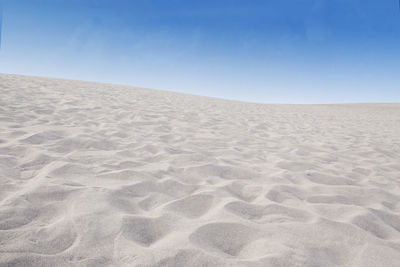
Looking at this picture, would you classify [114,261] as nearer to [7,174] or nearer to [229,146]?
[7,174]

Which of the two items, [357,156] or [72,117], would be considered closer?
[357,156]

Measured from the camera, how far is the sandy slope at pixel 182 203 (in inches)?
52.2

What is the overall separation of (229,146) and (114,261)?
283 centimetres

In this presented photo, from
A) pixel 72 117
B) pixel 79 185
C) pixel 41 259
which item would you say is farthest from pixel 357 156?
pixel 72 117

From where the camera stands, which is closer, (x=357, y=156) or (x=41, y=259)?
(x=41, y=259)

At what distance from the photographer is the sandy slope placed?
4.35ft

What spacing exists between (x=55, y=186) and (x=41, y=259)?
0.82 m

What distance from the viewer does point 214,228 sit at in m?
1.57

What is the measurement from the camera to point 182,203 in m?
1.90

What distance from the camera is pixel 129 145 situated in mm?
3297

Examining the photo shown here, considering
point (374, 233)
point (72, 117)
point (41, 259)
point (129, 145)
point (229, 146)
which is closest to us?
point (41, 259)

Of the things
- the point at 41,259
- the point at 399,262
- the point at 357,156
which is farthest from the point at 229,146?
the point at 41,259

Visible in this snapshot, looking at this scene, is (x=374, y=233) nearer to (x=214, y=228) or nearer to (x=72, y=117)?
(x=214, y=228)

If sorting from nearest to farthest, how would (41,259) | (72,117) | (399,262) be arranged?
(41,259), (399,262), (72,117)
